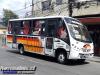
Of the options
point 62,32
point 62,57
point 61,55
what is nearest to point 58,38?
point 62,32

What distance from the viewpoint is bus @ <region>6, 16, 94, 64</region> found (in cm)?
1753

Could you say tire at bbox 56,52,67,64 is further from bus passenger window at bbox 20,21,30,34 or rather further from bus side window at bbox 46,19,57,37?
bus passenger window at bbox 20,21,30,34

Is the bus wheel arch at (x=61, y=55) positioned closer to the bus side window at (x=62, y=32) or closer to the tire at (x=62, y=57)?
the tire at (x=62, y=57)

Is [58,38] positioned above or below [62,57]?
above

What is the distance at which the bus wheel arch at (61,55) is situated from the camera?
17884 millimetres

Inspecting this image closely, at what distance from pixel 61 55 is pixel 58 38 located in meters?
1.04

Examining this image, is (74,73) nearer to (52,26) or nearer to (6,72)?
(6,72)

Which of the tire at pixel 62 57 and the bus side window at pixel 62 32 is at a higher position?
the bus side window at pixel 62 32

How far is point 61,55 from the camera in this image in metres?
18.1

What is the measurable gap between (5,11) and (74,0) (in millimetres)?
86711

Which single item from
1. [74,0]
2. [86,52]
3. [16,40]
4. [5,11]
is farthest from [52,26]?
[5,11]

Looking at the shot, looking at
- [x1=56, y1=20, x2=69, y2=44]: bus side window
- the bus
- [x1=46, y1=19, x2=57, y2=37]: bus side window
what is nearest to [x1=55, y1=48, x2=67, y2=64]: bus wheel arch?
the bus

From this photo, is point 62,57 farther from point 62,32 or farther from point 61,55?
point 62,32

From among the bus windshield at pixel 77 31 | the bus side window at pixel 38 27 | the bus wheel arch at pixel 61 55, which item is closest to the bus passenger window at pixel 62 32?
the bus windshield at pixel 77 31
